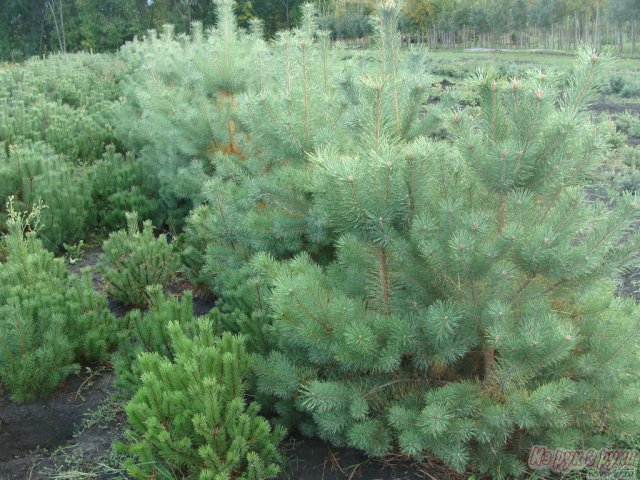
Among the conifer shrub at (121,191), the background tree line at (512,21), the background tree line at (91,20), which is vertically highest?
the background tree line at (91,20)

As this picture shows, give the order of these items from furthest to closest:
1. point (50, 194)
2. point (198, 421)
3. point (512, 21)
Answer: point (512, 21) < point (50, 194) < point (198, 421)

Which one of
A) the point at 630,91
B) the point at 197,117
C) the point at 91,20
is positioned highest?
the point at 91,20

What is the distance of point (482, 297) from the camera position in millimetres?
2582

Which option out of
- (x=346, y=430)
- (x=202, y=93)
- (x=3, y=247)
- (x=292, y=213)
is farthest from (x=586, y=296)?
(x=3, y=247)

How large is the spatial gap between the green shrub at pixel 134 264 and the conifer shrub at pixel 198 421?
1972 mm

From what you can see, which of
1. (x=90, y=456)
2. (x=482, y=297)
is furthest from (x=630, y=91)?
(x=90, y=456)

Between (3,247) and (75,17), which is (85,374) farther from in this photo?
(75,17)

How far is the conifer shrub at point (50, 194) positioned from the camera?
5.94 metres

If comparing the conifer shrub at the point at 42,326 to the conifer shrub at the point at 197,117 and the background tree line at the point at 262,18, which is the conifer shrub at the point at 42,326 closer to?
the conifer shrub at the point at 197,117

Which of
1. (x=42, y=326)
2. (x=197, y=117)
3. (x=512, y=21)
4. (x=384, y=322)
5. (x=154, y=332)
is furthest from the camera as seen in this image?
(x=512, y=21)

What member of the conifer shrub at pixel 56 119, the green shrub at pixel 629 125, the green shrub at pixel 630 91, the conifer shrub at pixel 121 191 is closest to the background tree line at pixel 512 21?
the green shrub at pixel 630 91

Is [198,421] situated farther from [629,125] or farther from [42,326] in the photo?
[629,125]

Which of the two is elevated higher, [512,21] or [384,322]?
[512,21]

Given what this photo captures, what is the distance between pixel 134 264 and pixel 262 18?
4247 cm
